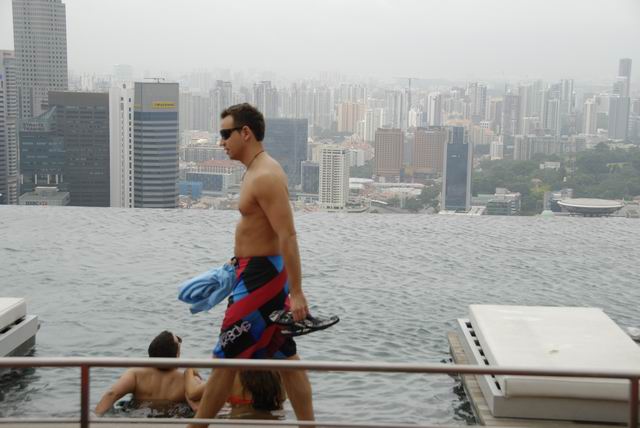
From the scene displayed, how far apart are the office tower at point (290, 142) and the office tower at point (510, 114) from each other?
797 cm

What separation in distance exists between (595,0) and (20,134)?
13404 millimetres

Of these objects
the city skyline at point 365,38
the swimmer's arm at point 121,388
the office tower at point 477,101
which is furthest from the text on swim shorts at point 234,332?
the office tower at point 477,101

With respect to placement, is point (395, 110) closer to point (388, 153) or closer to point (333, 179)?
point (388, 153)

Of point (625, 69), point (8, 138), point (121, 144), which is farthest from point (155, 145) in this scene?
point (625, 69)

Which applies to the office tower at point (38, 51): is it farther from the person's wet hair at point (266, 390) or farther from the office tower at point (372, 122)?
the person's wet hair at point (266, 390)

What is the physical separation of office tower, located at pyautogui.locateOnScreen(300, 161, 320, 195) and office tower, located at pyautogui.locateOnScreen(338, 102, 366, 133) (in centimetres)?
800

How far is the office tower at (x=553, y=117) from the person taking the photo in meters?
24.3

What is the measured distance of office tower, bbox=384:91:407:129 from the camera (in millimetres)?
24016

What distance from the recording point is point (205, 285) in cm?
212

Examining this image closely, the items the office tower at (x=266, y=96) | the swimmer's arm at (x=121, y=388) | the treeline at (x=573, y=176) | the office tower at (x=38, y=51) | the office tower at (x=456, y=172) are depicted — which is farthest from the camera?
the office tower at (x=38, y=51)

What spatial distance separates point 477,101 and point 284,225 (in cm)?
2387

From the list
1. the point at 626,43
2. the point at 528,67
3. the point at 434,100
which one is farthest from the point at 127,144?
the point at 626,43

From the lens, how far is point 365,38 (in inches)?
1358

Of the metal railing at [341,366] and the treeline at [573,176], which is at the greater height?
the metal railing at [341,366]
